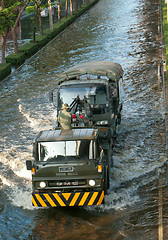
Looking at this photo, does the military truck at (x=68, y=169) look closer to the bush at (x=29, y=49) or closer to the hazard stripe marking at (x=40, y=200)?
the hazard stripe marking at (x=40, y=200)

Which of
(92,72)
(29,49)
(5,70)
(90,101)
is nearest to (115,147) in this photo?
(90,101)

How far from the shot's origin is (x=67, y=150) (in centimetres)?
1328

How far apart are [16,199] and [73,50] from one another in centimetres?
2601

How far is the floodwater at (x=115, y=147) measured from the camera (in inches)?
503

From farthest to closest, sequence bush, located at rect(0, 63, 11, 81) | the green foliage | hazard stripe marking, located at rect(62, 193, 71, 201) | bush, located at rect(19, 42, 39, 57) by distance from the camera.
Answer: bush, located at rect(19, 42, 39, 57) < bush, located at rect(0, 63, 11, 81) < the green foliage < hazard stripe marking, located at rect(62, 193, 71, 201)

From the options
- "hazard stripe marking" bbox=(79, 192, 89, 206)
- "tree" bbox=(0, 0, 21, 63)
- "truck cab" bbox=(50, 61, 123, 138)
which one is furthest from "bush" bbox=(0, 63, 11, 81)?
"hazard stripe marking" bbox=(79, 192, 89, 206)

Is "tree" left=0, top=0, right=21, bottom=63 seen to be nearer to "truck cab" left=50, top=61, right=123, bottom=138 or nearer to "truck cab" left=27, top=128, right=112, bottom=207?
"truck cab" left=50, top=61, right=123, bottom=138

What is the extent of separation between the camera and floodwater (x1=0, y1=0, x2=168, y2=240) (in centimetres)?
1277

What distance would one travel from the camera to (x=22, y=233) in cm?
1268

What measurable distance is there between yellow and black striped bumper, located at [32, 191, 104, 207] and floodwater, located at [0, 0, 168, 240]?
0.50m

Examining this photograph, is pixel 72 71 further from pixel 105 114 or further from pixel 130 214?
pixel 130 214

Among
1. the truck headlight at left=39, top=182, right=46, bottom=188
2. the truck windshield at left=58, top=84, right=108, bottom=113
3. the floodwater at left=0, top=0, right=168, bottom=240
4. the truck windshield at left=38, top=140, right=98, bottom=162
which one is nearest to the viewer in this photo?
the floodwater at left=0, top=0, right=168, bottom=240

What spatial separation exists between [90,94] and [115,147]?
2467 millimetres

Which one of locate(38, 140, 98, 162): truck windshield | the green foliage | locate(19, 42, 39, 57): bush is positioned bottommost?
locate(38, 140, 98, 162): truck windshield
